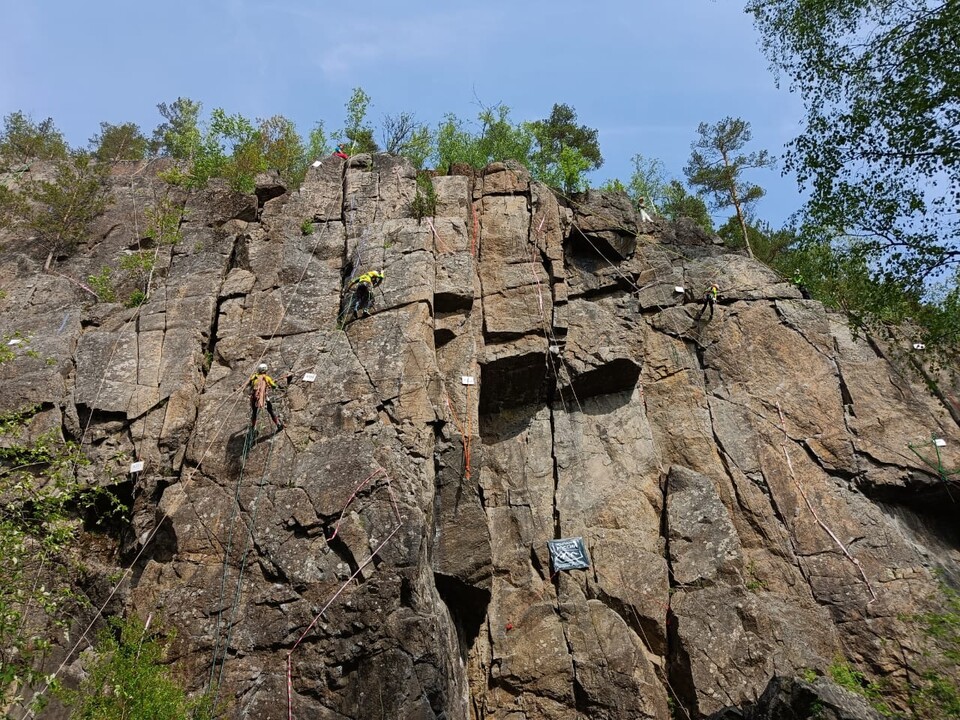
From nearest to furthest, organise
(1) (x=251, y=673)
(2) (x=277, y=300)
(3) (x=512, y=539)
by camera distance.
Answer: (1) (x=251, y=673) < (3) (x=512, y=539) < (2) (x=277, y=300)

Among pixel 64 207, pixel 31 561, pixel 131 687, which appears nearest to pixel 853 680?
pixel 131 687

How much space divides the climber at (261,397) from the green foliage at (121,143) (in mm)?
17890

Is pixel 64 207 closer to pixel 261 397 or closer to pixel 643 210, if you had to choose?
pixel 261 397

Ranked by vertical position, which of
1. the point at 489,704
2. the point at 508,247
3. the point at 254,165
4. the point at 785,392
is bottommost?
the point at 489,704

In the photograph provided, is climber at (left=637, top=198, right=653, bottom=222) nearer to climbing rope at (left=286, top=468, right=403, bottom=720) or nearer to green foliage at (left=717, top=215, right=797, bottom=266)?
green foliage at (left=717, top=215, right=797, bottom=266)

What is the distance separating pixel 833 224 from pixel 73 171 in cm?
2148

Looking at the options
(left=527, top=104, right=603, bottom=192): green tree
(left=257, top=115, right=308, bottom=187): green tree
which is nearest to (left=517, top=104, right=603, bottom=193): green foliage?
(left=527, top=104, right=603, bottom=192): green tree

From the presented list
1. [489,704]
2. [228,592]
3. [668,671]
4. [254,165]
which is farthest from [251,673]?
[254,165]

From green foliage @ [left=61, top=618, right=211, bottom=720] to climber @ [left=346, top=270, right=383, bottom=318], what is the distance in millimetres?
7386

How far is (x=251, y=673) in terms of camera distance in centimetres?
1085

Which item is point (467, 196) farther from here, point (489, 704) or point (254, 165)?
point (489, 704)

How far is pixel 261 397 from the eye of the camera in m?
13.6

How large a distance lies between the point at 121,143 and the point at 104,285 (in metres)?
14.0

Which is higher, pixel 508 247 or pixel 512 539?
pixel 508 247
